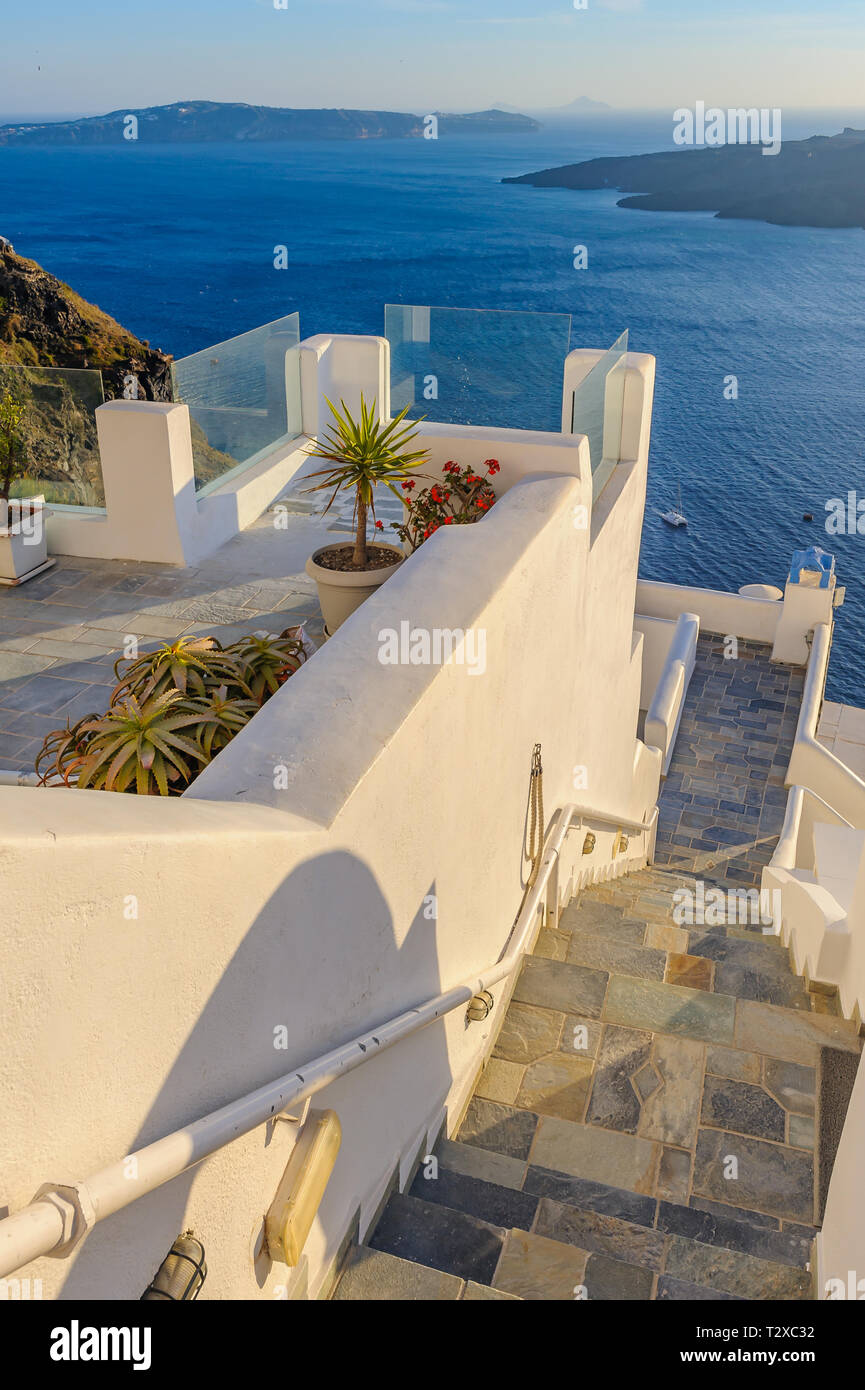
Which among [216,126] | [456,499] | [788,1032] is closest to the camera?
[788,1032]

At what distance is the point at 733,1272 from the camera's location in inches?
156

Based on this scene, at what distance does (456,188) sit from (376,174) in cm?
1341

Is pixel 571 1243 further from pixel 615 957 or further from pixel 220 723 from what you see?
pixel 615 957

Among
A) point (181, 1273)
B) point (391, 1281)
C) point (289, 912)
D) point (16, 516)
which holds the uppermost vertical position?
point (16, 516)

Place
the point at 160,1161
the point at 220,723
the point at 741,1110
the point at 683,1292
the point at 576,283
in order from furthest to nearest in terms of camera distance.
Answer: the point at 576,283
the point at 741,1110
the point at 220,723
the point at 683,1292
the point at 160,1161

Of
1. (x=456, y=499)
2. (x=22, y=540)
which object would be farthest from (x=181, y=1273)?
(x=22, y=540)

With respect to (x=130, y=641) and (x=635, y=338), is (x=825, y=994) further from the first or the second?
(x=635, y=338)

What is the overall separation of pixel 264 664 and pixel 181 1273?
295 cm

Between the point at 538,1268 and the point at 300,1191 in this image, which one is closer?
the point at 300,1191

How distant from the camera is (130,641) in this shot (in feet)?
21.3

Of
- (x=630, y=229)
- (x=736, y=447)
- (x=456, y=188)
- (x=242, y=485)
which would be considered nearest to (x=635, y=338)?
(x=736, y=447)

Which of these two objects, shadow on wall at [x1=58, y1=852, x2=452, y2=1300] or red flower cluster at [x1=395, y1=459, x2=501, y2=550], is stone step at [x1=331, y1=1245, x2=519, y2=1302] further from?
red flower cluster at [x1=395, y1=459, x2=501, y2=550]

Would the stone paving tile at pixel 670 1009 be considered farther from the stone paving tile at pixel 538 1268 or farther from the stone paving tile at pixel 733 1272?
the stone paving tile at pixel 538 1268

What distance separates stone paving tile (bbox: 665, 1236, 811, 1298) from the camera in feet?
12.8
